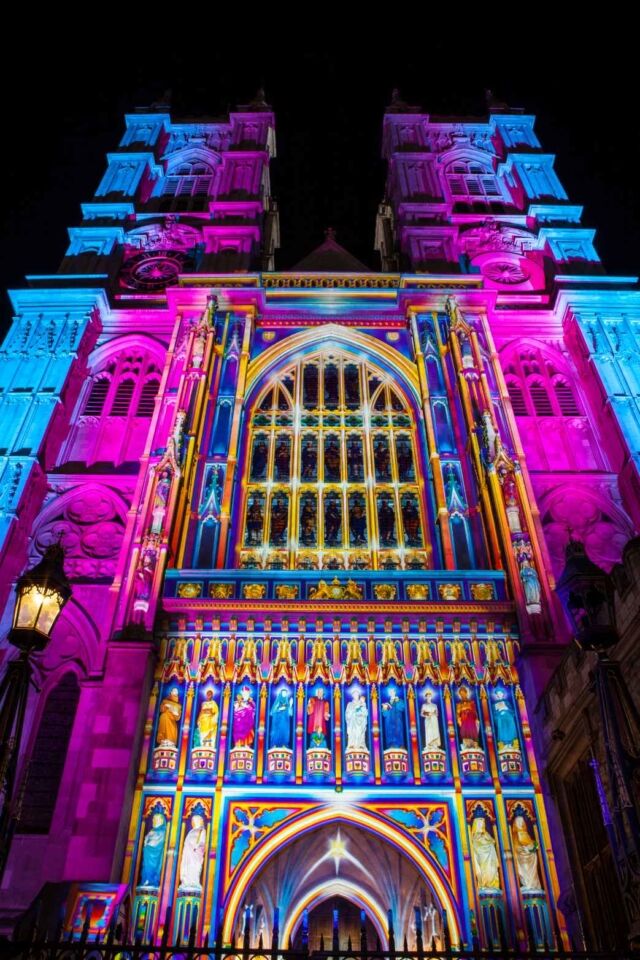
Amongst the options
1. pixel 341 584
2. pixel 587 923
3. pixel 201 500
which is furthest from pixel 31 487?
pixel 587 923

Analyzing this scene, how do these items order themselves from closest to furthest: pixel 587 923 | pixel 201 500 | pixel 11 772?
1. pixel 11 772
2. pixel 587 923
3. pixel 201 500

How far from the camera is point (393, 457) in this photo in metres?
20.1

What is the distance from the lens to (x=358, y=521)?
18.7 metres

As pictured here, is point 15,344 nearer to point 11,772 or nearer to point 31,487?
point 31,487

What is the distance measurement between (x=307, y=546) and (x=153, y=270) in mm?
13371

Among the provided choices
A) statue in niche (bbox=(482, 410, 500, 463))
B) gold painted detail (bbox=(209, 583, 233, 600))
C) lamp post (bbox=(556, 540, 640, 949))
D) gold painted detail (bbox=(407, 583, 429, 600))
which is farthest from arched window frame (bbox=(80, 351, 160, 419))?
lamp post (bbox=(556, 540, 640, 949))

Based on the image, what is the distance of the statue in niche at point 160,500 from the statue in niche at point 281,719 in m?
4.44

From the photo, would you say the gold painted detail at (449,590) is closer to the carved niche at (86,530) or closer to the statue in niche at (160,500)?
the statue in niche at (160,500)

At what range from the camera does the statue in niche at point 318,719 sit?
44.6 ft

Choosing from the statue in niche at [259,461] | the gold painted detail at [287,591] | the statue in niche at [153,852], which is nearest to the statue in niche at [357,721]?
the gold painted detail at [287,591]

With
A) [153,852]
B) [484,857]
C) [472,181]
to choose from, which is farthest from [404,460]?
[472,181]

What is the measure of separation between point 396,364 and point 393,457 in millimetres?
3576

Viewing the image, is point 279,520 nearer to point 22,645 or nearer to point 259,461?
point 259,461

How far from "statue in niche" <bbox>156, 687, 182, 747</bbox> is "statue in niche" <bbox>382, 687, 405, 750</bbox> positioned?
3555mm
